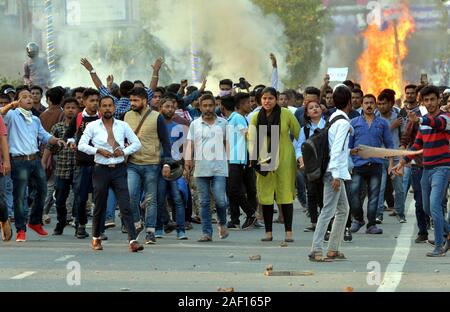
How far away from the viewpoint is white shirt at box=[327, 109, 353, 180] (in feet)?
44.7

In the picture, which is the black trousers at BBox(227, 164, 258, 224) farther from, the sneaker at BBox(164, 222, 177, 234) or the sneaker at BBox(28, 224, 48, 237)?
the sneaker at BBox(28, 224, 48, 237)

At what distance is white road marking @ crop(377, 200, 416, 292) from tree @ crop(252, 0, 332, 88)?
55851 mm

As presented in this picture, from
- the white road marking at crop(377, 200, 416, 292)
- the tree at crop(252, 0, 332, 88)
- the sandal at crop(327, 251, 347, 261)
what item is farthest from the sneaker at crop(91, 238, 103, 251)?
the tree at crop(252, 0, 332, 88)

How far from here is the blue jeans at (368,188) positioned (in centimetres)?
1720

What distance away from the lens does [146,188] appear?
15820mm

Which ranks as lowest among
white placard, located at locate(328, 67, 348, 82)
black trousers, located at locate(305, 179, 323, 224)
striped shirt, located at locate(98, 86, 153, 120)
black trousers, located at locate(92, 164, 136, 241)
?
black trousers, located at locate(305, 179, 323, 224)

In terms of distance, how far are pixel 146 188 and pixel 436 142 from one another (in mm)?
3407

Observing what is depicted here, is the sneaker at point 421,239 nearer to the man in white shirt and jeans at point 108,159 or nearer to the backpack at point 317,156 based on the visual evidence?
the backpack at point 317,156

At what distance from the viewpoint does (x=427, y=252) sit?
14656 mm

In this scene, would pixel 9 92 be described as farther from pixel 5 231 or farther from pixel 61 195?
pixel 5 231

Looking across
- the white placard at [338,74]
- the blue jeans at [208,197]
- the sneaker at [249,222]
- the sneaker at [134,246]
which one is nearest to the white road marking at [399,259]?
the sneaker at [249,222]

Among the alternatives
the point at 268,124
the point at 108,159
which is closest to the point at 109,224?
the point at 268,124
